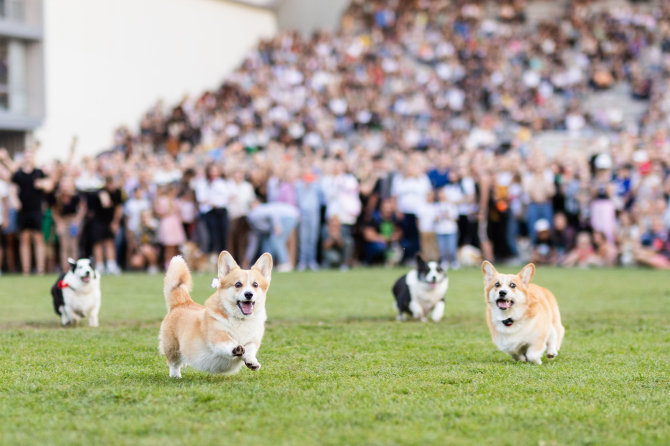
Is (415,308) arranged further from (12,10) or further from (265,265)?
(12,10)

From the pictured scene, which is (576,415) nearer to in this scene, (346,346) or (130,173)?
(346,346)

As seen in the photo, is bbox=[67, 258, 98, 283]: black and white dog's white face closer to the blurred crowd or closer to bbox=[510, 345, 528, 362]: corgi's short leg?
bbox=[510, 345, 528, 362]: corgi's short leg

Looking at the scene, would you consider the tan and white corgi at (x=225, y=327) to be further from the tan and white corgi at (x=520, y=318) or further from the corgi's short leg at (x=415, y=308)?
the corgi's short leg at (x=415, y=308)

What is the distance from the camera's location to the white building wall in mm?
26922

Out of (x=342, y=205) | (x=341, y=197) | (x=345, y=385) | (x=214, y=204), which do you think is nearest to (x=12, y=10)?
(x=214, y=204)

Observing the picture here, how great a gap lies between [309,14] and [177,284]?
95.8 feet

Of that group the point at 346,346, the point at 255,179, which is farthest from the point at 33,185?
the point at 346,346

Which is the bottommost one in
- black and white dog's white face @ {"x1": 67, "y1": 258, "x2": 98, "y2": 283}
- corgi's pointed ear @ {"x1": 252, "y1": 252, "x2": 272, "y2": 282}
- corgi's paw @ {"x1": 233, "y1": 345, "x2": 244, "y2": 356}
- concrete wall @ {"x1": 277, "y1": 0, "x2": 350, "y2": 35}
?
corgi's paw @ {"x1": 233, "y1": 345, "x2": 244, "y2": 356}

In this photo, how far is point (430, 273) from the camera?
968 centimetres

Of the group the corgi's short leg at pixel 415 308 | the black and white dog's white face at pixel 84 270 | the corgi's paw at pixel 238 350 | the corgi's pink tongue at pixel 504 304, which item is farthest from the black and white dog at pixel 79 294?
the corgi's pink tongue at pixel 504 304

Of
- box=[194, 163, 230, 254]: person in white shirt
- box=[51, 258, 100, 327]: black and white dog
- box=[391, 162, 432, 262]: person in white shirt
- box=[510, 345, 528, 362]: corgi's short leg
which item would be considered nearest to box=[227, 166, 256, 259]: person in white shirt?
box=[194, 163, 230, 254]: person in white shirt

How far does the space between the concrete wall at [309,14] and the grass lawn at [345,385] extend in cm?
2499

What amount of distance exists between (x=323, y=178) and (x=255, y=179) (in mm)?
1328

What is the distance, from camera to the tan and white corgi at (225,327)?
5.87 m
